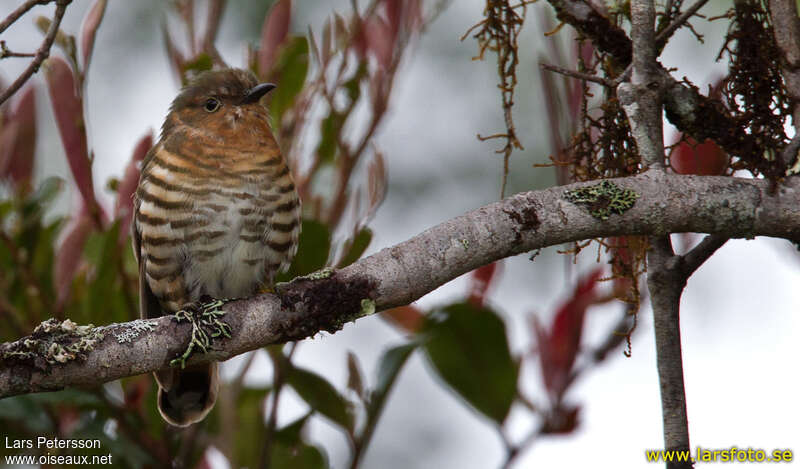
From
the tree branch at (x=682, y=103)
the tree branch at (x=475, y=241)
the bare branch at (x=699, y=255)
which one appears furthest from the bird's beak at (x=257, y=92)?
the bare branch at (x=699, y=255)

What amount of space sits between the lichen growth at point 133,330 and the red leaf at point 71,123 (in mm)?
937

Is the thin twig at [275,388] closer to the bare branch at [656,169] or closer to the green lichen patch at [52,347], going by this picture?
the green lichen patch at [52,347]

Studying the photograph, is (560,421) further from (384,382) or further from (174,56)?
(174,56)

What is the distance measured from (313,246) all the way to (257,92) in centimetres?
65

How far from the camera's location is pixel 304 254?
255 centimetres

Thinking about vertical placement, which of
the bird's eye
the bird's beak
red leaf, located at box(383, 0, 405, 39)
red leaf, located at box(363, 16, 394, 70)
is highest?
red leaf, located at box(383, 0, 405, 39)

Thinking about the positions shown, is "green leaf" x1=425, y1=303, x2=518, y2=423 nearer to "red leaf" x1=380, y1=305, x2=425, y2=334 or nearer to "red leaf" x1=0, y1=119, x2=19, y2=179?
"red leaf" x1=380, y1=305, x2=425, y2=334

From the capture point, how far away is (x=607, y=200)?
1787mm

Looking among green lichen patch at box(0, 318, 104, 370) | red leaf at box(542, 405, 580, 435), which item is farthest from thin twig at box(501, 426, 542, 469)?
green lichen patch at box(0, 318, 104, 370)

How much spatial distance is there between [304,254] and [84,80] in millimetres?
759

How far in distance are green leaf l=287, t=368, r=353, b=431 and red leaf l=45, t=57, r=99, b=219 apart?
2.61 feet

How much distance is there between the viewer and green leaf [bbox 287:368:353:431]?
2590 millimetres

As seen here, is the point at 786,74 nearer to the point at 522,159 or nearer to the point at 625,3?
the point at 625,3

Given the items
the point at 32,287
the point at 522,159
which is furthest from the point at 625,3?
the point at 522,159
